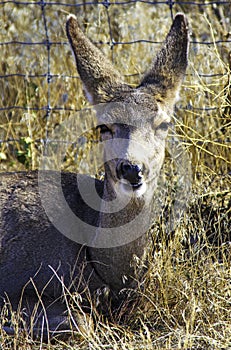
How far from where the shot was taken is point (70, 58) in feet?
28.9

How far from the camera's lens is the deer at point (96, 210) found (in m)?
4.78

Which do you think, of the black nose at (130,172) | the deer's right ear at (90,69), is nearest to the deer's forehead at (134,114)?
the deer's right ear at (90,69)

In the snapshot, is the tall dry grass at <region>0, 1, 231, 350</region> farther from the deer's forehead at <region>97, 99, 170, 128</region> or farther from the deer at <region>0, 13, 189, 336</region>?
the deer's forehead at <region>97, 99, 170, 128</region>

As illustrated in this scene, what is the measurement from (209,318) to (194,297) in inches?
6.9

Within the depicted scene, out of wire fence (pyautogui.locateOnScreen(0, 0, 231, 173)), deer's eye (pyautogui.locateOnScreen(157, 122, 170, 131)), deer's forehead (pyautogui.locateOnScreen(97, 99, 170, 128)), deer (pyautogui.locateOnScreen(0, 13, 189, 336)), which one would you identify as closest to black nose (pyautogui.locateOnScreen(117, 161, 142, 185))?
deer (pyautogui.locateOnScreen(0, 13, 189, 336))

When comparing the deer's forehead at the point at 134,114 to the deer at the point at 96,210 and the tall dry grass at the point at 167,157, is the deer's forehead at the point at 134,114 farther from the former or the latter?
the tall dry grass at the point at 167,157

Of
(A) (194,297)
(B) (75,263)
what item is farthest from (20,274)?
(A) (194,297)

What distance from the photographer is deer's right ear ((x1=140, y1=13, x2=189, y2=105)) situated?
Answer: 5176mm

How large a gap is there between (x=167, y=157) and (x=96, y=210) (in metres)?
1.63

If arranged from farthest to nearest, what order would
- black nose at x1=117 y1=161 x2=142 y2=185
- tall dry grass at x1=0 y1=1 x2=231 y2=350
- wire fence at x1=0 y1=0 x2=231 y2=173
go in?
wire fence at x1=0 y1=0 x2=231 y2=173
tall dry grass at x1=0 y1=1 x2=231 y2=350
black nose at x1=117 y1=161 x2=142 y2=185

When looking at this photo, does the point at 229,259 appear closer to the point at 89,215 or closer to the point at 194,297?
the point at 194,297

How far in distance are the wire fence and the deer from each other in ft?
4.06

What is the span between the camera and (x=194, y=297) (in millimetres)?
4836

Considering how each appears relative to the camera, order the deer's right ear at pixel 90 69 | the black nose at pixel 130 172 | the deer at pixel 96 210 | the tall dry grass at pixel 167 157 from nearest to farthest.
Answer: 1. the black nose at pixel 130 172
2. the tall dry grass at pixel 167 157
3. the deer at pixel 96 210
4. the deer's right ear at pixel 90 69
